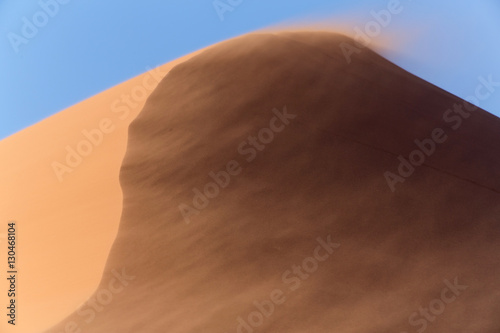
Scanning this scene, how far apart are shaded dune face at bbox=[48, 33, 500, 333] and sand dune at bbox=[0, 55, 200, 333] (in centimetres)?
12

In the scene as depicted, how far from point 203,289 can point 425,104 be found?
203 cm

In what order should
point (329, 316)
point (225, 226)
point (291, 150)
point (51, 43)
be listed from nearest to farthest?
point (329, 316) → point (51, 43) → point (225, 226) → point (291, 150)

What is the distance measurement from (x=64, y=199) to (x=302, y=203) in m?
1.45

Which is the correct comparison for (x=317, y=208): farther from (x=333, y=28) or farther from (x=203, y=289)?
(x=333, y=28)

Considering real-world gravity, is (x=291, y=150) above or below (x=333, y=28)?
below

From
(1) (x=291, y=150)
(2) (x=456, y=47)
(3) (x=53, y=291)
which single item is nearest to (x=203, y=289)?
(3) (x=53, y=291)

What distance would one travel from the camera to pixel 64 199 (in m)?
3.41

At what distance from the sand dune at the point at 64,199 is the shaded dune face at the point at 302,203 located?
0.39 ft

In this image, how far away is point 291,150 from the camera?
3922mm

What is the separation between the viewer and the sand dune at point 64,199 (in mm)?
3150

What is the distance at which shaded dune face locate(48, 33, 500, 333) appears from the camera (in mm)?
3111

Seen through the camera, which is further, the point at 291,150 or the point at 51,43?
the point at 291,150

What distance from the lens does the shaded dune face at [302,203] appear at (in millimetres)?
3111

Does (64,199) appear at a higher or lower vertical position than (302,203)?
higher
